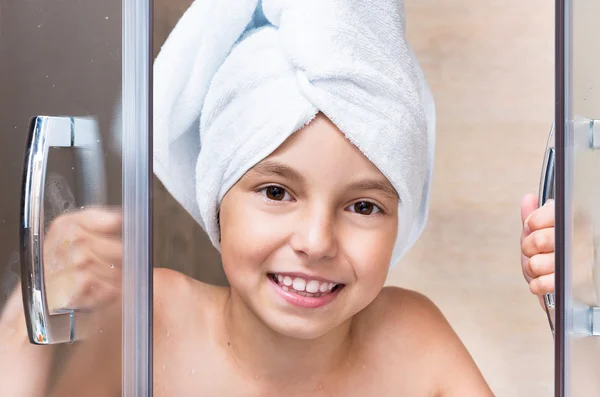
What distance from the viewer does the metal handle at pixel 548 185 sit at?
956mm

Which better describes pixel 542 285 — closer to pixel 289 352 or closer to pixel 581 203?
pixel 581 203

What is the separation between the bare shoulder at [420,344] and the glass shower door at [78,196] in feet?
1.05

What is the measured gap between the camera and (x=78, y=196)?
1002mm

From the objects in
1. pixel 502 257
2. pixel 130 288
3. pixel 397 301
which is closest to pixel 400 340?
pixel 397 301

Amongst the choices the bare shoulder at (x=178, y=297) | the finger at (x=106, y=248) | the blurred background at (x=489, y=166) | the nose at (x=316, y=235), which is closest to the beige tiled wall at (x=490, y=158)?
the blurred background at (x=489, y=166)

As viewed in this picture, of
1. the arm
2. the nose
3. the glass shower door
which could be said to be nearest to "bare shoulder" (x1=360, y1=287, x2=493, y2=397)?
the arm

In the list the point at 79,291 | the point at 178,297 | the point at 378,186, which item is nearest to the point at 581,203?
the point at 378,186

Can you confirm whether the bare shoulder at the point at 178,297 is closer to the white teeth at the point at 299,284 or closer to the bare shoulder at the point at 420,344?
the white teeth at the point at 299,284

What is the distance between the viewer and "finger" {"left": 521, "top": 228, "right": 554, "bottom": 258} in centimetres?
95

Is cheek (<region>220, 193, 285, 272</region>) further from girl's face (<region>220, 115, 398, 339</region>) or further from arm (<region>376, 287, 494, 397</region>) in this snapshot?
→ arm (<region>376, 287, 494, 397</region>)

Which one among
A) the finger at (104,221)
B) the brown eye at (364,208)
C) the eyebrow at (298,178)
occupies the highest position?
the eyebrow at (298,178)

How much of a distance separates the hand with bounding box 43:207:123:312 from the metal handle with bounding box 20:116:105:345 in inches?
1.2

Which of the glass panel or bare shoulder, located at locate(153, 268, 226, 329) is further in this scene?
bare shoulder, located at locate(153, 268, 226, 329)

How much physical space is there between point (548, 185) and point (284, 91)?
361 millimetres
